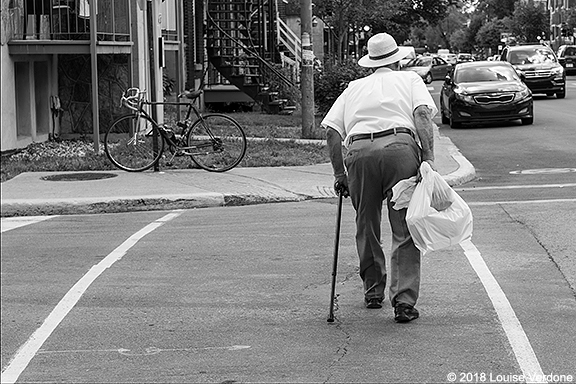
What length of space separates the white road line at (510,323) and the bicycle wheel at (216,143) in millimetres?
5713

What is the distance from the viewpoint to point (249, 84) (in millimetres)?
24281

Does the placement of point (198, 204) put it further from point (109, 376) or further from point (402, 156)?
point (109, 376)

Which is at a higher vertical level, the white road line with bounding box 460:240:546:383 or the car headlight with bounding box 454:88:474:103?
the car headlight with bounding box 454:88:474:103

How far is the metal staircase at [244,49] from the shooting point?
79.8 feet

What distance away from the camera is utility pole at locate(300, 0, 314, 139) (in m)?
18.6

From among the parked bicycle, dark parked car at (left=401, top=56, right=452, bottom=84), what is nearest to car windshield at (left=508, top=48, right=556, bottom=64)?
dark parked car at (left=401, top=56, right=452, bottom=84)

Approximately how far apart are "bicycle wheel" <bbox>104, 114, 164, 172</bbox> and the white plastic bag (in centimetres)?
789

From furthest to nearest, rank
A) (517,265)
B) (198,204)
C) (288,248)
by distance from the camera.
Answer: (198,204)
(288,248)
(517,265)

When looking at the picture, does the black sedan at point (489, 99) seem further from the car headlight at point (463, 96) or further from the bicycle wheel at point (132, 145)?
the bicycle wheel at point (132, 145)

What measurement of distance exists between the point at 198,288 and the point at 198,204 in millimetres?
4490

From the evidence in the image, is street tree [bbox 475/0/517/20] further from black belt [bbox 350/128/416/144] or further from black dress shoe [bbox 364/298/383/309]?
black belt [bbox 350/128/416/144]

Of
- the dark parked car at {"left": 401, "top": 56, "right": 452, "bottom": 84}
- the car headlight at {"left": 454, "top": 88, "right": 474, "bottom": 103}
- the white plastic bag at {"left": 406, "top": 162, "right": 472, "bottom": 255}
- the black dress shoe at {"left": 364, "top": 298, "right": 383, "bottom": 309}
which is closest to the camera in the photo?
the white plastic bag at {"left": 406, "top": 162, "right": 472, "bottom": 255}

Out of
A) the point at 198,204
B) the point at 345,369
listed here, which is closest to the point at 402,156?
the point at 345,369

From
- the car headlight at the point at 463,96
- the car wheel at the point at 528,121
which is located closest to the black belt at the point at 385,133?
the car headlight at the point at 463,96
